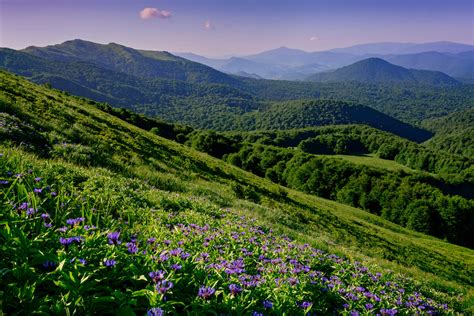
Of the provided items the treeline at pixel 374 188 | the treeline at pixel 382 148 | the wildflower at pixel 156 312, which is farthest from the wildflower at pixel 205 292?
the treeline at pixel 382 148

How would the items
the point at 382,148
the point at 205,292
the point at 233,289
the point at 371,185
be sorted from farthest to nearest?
the point at 382,148 < the point at 371,185 < the point at 233,289 < the point at 205,292

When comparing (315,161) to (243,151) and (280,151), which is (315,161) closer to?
(280,151)

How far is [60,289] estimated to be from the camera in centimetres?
282

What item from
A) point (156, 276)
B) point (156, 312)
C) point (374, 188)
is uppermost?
point (156, 312)

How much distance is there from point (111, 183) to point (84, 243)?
18.0 feet

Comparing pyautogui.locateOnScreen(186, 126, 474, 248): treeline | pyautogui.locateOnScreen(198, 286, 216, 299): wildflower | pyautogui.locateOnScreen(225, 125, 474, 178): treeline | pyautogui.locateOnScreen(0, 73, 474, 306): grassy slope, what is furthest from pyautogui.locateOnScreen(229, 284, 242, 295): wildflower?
pyautogui.locateOnScreen(225, 125, 474, 178): treeline

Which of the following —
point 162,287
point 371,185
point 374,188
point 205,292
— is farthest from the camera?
point 371,185

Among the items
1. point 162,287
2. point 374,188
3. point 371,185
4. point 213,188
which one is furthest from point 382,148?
point 162,287

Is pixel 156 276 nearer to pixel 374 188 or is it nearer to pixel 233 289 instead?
pixel 233 289

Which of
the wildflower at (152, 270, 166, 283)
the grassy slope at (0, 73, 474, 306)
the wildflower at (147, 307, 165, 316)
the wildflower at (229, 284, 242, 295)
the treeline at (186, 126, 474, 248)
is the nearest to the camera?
the wildflower at (147, 307, 165, 316)

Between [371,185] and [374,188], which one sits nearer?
[374,188]

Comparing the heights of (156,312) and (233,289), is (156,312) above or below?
above

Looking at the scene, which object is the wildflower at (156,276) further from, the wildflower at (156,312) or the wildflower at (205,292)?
the wildflower at (156,312)

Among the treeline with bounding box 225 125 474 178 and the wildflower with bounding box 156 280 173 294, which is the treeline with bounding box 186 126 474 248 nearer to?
the treeline with bounding box 225 125 474 178
